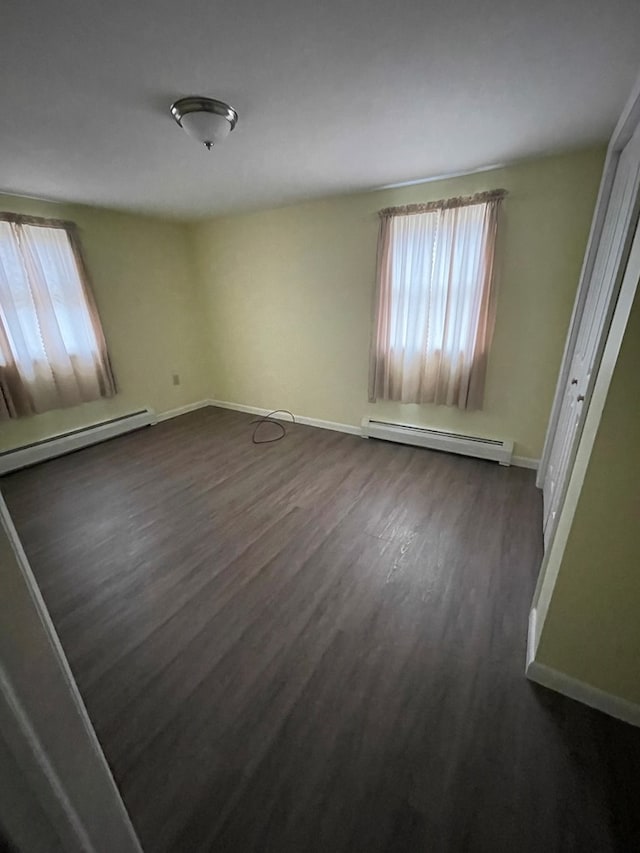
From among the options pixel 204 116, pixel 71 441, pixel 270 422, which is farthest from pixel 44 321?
pixel 204 116

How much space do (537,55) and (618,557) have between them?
1.79m

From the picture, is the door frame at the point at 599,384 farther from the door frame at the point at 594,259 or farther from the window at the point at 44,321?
the window at the point at 44,321

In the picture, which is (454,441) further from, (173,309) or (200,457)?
(173,309)

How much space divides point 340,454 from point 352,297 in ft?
4.87

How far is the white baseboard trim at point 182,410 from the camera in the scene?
424cm

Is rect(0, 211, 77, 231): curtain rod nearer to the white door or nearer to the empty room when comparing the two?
the empty room

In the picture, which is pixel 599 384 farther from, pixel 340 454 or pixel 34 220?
pixel 34 220

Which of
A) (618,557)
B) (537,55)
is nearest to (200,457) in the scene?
(618,557)

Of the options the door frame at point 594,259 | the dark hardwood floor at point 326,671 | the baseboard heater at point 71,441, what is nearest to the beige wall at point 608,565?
the dark hardwood floor at point 326,671

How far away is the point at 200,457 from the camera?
3.30 meters

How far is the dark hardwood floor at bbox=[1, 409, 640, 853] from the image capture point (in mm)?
1021

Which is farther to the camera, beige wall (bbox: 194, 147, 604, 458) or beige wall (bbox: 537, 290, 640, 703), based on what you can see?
beige wall (bbox: 194, 147, 604, 458)

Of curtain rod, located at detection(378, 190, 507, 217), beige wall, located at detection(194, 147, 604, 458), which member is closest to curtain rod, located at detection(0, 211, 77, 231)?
beige wall, located at detection(194, 147, 604, 458)

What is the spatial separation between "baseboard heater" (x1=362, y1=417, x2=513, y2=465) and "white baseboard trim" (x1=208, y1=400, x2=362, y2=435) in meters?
0.20
